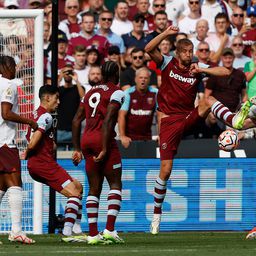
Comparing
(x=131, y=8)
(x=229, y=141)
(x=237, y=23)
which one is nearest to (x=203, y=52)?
(x=237, y=23)

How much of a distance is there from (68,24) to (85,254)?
10572mm

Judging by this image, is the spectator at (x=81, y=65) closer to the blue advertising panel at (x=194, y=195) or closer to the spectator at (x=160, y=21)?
the spectator at (x=160, y=21)

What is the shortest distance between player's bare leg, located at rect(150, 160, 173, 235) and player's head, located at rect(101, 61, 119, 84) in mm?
2658

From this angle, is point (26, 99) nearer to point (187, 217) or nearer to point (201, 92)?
point (187, 217)

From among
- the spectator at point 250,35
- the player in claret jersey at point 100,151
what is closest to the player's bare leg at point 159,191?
the player in claret jersey at point 100,151

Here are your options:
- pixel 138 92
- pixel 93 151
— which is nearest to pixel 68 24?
pixel 138 92

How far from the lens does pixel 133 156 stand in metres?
16.3

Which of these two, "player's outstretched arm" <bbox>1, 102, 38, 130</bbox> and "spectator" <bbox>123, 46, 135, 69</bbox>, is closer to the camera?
"player's outstretched arm" <bbox>1, 102, 38, 130</bbox>

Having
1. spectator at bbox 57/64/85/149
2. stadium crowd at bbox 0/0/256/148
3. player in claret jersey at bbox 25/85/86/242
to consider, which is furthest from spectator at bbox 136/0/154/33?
player in claret jersey at bbox 25/85/86/242

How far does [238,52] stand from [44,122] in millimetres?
8019

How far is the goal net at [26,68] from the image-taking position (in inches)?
593

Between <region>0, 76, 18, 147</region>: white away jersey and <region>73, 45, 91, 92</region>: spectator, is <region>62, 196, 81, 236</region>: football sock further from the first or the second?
<region>73, 45, 91, 92</region>: spectator

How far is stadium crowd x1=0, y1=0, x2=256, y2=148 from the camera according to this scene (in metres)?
17.7

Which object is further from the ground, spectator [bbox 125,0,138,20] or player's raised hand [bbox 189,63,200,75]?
player's raised hand [bbox 189,63,200,75]
